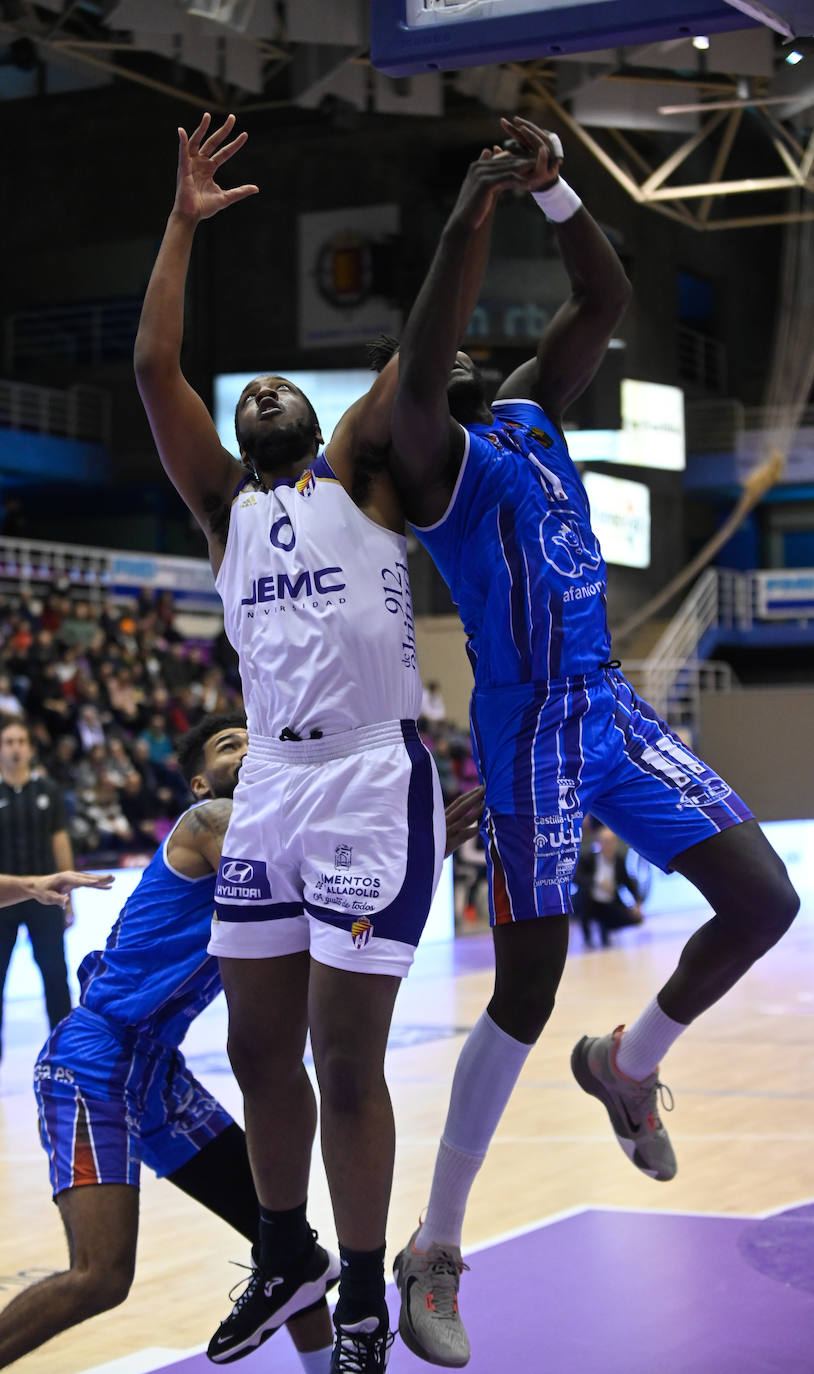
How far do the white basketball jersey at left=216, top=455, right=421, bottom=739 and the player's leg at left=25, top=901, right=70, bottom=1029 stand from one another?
5669 millimetres

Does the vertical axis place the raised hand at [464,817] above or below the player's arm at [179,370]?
below

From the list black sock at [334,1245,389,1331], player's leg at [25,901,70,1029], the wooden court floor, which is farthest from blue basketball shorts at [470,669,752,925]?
player's leg at [25,901,70,1029]

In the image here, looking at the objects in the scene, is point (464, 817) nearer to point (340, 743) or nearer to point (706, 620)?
point (340, 743)

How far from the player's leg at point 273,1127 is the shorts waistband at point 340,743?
38 centimetres

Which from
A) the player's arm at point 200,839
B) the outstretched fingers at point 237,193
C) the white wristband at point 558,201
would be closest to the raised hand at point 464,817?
the player's arm at point 200,839

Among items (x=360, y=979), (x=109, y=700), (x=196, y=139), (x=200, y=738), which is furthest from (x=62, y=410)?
(x=360, y=979)

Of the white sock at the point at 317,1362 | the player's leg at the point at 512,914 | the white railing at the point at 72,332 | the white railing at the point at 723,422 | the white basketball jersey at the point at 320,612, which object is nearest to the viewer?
the white basketball jersey at the point at 320,612

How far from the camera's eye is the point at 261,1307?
3.28 metres

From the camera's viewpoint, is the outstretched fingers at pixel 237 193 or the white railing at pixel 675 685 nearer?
the outstretched fingers at pixel 237 193

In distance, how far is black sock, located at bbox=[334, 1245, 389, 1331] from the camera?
9.83 ft

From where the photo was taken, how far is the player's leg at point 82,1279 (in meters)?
3.56

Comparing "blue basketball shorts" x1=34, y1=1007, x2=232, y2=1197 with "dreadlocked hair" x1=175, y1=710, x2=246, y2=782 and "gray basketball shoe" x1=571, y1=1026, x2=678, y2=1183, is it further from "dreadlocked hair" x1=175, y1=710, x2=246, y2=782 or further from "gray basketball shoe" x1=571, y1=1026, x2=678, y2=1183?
"gray basketball shoe" x1=571, y1=1026, x2=678, y2=1183

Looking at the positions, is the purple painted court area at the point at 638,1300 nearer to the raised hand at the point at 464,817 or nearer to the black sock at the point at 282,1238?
the black sock at the point at 282,1238

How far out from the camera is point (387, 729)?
3.13 m
